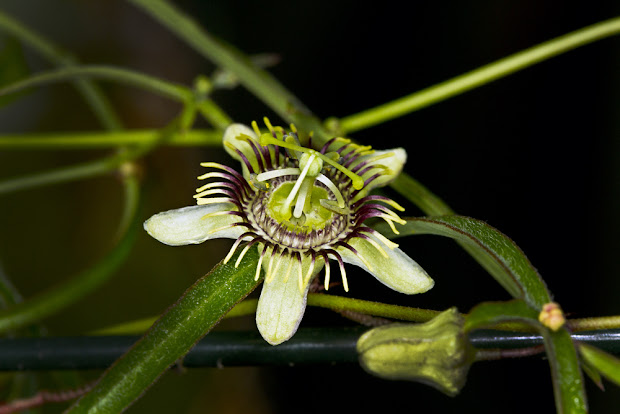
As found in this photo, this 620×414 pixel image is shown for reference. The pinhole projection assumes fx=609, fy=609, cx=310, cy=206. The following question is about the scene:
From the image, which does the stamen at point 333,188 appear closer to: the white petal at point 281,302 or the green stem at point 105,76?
the white petal at point 281,302

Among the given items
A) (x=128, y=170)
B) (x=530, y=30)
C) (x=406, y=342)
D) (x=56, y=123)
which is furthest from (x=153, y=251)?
(x=406, y=342)

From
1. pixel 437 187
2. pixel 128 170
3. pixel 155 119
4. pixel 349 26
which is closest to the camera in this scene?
pixel 128 170

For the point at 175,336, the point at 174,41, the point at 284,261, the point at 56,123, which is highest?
the point at 174,41

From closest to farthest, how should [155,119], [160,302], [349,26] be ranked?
[349,26] → [160,302] → [155,119]

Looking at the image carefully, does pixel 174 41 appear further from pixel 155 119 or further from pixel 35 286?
pixel 35 286

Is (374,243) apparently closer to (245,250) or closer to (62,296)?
(245,250)

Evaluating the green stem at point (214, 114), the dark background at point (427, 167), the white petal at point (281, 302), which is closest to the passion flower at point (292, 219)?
the white petal at point (281, 302)
